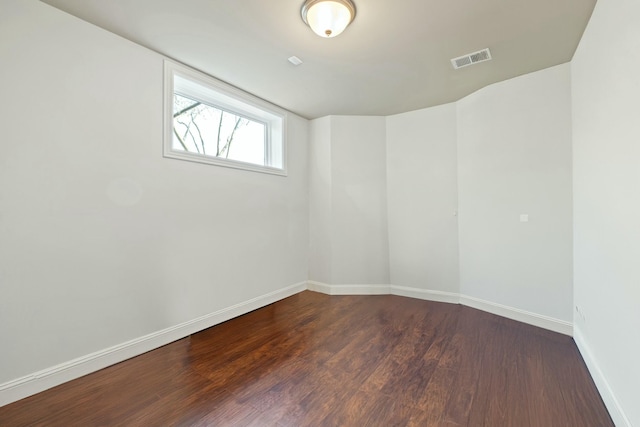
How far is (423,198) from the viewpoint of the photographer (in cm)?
376

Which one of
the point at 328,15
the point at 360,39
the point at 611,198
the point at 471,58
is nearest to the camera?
the point at 611,198

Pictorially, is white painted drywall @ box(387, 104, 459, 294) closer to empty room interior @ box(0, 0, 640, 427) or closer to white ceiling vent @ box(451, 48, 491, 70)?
empty room interior @ box(0, 0, 640, 427)

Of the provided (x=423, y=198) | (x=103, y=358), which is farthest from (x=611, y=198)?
(x=103, y=358)

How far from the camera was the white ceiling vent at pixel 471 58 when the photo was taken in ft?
8.05

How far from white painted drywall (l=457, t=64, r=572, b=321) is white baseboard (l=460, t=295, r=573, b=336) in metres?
0.05

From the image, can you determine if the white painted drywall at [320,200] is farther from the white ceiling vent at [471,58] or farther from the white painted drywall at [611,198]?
the white painted drywall at [611,198]

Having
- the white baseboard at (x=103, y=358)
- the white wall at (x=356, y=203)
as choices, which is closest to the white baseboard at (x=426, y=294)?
the white wall at (x=356, y=203)

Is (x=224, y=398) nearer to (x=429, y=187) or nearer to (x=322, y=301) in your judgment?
(x=322, y=301)

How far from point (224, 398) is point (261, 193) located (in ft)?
7.44

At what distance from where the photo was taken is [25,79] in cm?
181

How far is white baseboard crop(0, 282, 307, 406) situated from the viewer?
1.74 metres

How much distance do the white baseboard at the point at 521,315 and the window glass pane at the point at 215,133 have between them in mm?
3223

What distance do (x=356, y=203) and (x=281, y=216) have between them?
112 centimetres

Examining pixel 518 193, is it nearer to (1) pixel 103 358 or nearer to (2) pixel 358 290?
(2) pixel 358 290
